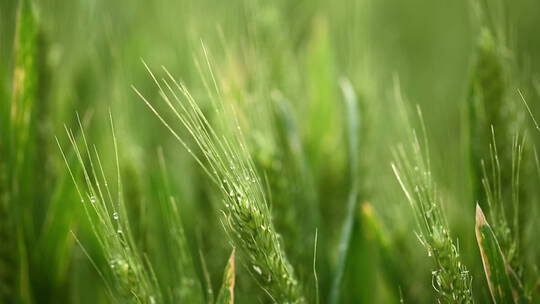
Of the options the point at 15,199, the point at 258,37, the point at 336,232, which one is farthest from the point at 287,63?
the point at 15,199

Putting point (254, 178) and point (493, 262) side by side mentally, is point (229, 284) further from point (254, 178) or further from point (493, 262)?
point (493, 262)

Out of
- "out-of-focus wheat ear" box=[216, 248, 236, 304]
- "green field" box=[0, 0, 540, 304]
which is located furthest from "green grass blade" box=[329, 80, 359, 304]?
"out-of-focus wheat ear" box=[216, 248, 236, 304]

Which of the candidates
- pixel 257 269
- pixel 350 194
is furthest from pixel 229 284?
pixel 350 194

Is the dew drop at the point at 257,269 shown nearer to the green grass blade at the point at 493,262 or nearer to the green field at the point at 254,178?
the green field at the point at 254,178

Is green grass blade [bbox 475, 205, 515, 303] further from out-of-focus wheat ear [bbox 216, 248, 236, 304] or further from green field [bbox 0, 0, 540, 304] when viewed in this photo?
out-of-focus wheat ear [bbox 216, 248, 236, 304]

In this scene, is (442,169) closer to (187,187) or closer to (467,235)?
(467,235)

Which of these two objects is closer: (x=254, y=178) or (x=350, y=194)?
(x=254, y=178)

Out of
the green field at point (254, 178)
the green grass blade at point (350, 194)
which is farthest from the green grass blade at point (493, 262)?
the green grass blade at point (350, 194)
